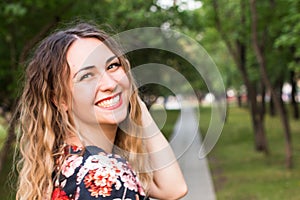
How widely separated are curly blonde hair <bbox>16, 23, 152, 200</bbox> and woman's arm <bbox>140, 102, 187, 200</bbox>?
0.07 metres

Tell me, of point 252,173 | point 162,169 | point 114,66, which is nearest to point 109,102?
point 114,66

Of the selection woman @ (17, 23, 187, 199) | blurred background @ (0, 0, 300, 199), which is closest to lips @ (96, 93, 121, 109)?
woman @ (17, 23, 187, 199)

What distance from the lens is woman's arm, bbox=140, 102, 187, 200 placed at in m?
1.54

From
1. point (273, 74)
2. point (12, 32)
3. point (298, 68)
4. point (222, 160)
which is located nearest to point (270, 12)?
point (298, 68)

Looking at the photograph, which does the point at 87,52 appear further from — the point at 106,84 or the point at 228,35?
the point at 228,35

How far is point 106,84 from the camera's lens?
130 cm

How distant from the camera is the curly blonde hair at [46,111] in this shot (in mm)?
1367

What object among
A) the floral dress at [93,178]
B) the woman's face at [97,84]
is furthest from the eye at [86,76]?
the floral dress at [93,178]

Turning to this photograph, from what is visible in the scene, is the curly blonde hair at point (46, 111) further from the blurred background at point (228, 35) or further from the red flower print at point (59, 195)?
the blurred background at point (228, 35)

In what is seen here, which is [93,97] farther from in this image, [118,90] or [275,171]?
[275,171]

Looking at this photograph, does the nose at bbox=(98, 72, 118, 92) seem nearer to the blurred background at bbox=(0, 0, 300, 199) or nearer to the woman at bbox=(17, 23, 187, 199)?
the woman at bbox=(17, 23, 187, 199)

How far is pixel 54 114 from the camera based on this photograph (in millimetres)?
1422

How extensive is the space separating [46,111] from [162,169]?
1.35ft

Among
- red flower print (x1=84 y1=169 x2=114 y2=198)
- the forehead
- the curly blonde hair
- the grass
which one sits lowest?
the grass
